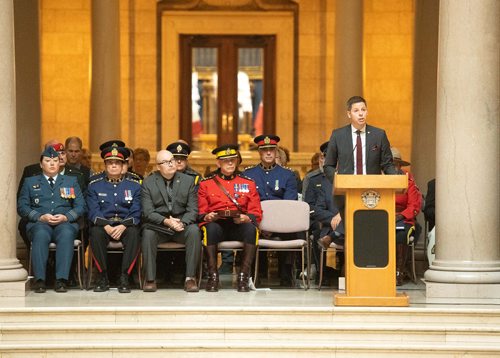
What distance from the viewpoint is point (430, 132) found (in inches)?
738

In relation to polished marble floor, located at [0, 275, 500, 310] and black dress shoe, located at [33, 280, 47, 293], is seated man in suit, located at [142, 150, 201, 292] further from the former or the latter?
black dress shoe, located at [33, 280, 47, 293]

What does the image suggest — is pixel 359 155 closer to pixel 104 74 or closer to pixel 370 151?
pixel 370 151

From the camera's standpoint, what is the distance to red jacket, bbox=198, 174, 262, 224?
14.3 m

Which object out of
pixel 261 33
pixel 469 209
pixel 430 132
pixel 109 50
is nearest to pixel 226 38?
pixel 261 33

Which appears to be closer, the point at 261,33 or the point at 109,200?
the point at 109,200

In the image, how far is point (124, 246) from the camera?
46.4ft

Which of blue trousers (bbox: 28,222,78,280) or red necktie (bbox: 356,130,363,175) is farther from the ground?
red necktie (bbox: 356,130,363,175)

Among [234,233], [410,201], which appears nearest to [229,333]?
[234,233]

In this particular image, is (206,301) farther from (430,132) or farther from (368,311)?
(430,132)

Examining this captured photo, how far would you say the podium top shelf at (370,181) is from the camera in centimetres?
1227

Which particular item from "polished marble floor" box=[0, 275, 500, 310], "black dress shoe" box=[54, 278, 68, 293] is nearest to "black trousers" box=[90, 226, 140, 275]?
"polished marble floor" box=[0, 275, 500, 310]

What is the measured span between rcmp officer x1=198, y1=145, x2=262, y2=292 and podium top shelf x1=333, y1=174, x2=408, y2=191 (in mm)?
2000

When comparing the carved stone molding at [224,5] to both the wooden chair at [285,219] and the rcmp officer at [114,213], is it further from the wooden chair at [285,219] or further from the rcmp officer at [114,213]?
the wooden chair at [285,219]

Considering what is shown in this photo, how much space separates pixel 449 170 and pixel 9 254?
474 centimetres
